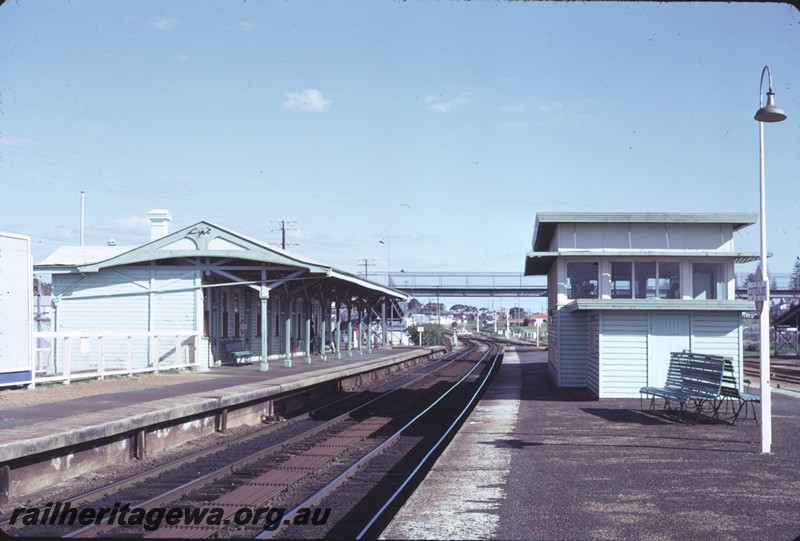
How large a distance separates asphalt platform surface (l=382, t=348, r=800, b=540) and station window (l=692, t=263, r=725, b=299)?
5256 millimetres

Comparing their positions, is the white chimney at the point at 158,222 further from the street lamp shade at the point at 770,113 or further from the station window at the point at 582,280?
the street lamp shade at the point at 770,113

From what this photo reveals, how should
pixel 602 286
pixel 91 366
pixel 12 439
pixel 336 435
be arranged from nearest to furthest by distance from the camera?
pixel 12 439
pixel 336 435
pixel 602 286
pixel 91 366

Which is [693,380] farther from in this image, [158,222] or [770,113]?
[158,222]

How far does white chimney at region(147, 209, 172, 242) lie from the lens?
27.2 metres

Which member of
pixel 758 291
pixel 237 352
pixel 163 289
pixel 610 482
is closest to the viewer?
pixel 610 482

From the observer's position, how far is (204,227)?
23.5m

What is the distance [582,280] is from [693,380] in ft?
21.4

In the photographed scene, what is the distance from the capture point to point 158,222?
90.1 feet

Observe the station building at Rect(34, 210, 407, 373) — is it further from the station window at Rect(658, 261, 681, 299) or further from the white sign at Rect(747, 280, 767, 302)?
the white sign at Rect(747, 280, 767, 302)

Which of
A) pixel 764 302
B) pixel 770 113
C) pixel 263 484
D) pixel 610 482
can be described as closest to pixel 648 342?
pixel 764 302

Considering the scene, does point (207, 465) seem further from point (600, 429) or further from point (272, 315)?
point (272, 315)

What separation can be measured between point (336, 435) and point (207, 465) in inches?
144

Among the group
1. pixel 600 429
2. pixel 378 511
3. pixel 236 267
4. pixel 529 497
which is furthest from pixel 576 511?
pixel 236 267

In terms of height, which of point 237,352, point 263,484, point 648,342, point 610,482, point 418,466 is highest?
point 648,342
